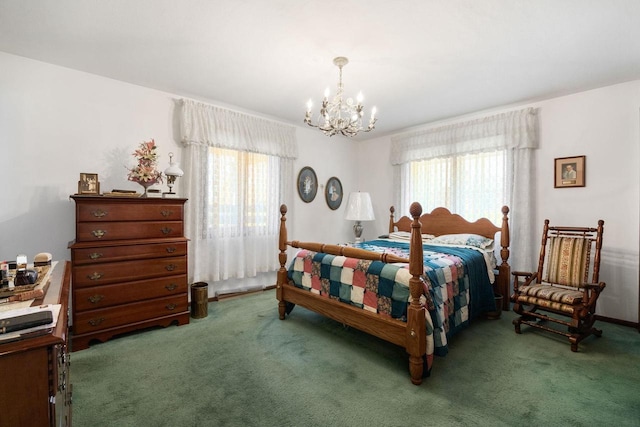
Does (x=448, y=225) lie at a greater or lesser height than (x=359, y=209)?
lesser

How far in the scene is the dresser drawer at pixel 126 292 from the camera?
2598 millimetres

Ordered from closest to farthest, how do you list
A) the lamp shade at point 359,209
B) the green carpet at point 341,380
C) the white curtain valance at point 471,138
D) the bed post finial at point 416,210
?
the green carpet at point 341,380
the bed post finial at point 416,210
the white curtain valance at point 471,138
the lamp shade at point 359,209

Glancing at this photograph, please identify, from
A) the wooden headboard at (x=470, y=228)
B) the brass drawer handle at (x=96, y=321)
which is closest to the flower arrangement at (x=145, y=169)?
the brass drawer handle at (x=96, y=321)

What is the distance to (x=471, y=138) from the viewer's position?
422cm

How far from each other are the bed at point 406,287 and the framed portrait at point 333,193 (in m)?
1.68

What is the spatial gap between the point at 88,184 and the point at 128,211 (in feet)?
1.37

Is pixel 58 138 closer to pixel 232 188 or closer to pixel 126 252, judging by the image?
pixel 126 252

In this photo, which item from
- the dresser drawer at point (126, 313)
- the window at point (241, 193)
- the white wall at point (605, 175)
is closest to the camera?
the dresser drawer at point (126, 313)

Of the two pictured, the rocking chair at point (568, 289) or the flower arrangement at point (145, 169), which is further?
the flower arrangement at point (145, 169)

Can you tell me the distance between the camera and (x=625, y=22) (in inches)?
85.6

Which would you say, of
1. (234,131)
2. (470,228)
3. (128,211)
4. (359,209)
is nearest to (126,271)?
(128,211)

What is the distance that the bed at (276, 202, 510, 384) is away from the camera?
7.00ft

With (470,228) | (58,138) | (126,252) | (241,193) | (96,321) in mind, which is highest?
(58,138)

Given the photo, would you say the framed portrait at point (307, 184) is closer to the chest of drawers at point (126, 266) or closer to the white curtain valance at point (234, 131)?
the white curtain valance at point (234, 131)
